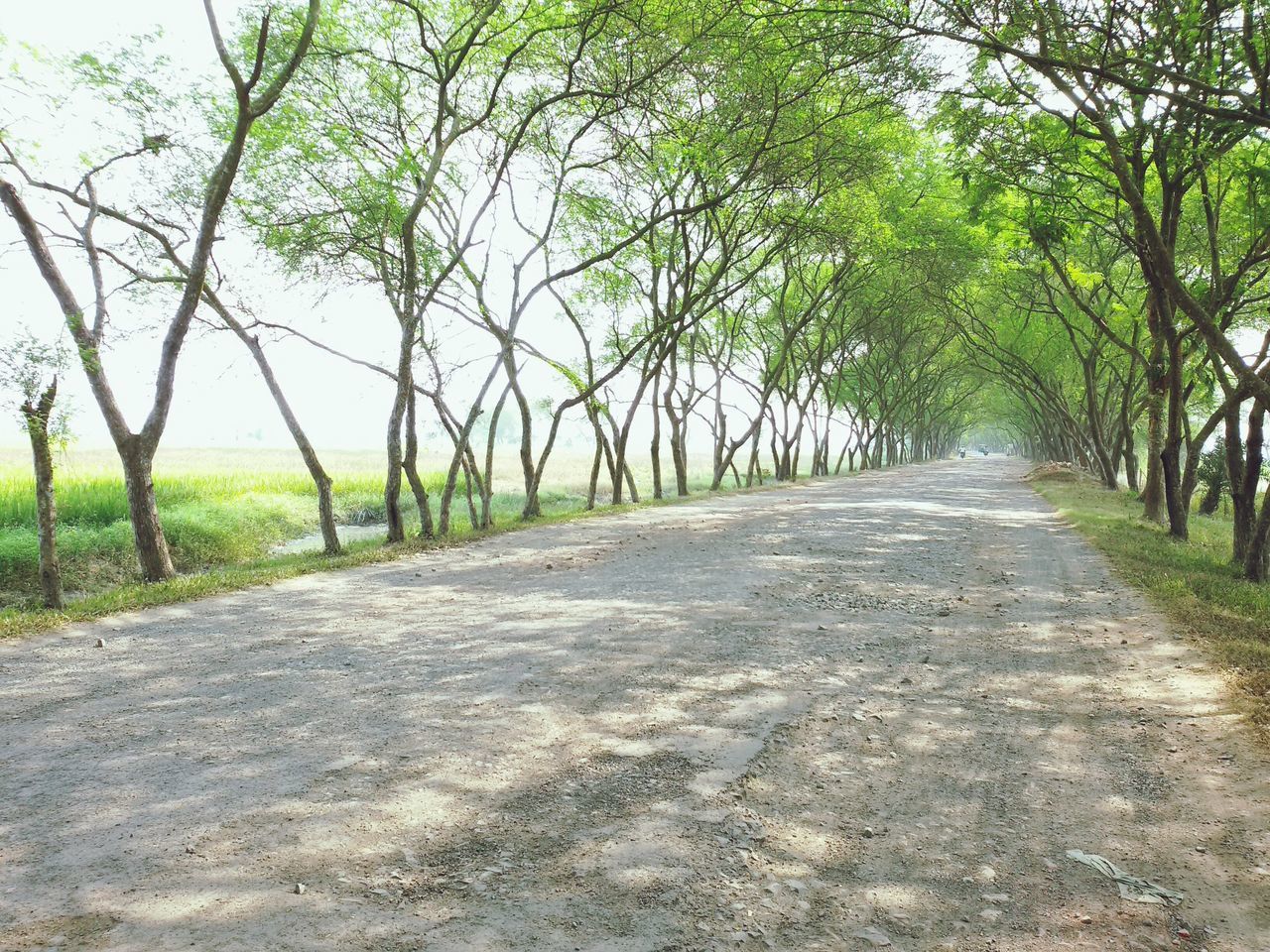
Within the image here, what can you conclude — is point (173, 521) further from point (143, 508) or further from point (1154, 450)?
point (1154, 450)

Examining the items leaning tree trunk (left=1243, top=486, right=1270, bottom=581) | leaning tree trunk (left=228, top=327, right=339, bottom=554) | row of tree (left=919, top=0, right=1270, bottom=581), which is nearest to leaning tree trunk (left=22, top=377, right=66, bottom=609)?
leaning tree trunk (left=228, top=327, right=339, bottom=554)

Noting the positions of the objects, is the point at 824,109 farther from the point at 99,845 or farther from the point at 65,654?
the point at 99,845

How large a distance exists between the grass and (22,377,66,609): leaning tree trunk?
11812 mm

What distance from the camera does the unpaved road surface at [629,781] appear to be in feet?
9.57

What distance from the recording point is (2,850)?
130 inches

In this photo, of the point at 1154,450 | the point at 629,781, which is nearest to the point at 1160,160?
the point at 1154,450

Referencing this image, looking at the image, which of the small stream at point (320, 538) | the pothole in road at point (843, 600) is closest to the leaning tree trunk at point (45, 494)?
the small stream at point (320, 538)

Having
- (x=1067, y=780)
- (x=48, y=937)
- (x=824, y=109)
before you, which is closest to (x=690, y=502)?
(x=824, y=109)

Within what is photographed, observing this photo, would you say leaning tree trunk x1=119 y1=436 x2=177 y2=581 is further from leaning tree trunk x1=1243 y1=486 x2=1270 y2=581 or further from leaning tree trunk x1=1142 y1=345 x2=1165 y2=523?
leaning tree trunk x1=1142 y1=345 x2=1165 y2=523

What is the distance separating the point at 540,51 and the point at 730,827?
50.3 ft

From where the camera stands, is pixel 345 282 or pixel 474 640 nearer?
pixel 474 640

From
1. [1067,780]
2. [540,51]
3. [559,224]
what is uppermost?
[540,51]

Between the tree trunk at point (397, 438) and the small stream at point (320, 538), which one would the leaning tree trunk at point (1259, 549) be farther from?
the small stream at point (320, 538)

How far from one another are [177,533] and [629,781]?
16.6 meters
